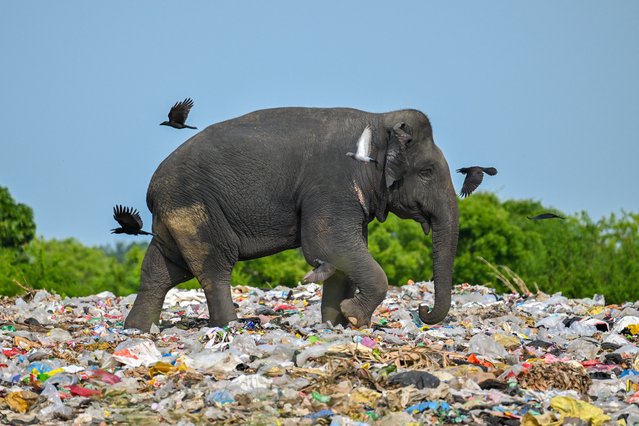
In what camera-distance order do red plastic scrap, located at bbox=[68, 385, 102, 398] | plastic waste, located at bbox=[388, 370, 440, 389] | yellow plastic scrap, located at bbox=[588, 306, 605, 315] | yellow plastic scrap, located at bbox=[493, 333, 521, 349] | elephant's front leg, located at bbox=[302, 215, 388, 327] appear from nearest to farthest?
1. plastic waste, located at bbox=[388, 370, 440, 389]
2. red plastic scrap, located at bbox=[68, 385, 102, 398]
3. yellow plastic scrap, located at bbox=[493, 333, 521, 349]
4. elephant's front leg, located at bbox=[302, 215, 388, 327]
5. yellow plastic scrap, located at bbox=[588, 306, 605, 315]

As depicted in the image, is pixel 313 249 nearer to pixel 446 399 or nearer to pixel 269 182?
pixel 269 182

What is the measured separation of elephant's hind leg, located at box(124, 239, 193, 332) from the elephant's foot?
6.41 feet

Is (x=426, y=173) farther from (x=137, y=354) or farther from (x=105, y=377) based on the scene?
(x=105, y=377)

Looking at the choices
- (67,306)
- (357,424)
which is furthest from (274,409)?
(67,306)

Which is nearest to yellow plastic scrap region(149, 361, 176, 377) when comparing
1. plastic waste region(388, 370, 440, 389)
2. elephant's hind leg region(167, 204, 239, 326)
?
plastic waste region(388, 370, 440, 389)

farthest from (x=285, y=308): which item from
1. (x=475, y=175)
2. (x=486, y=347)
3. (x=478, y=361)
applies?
(x=478, y=361)

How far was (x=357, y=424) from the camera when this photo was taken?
22.1 ft

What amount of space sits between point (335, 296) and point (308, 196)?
1.12 metres

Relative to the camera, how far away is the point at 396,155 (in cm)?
985

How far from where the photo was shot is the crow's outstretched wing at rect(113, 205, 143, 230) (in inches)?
391

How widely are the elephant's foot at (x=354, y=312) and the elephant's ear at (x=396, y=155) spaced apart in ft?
3.72

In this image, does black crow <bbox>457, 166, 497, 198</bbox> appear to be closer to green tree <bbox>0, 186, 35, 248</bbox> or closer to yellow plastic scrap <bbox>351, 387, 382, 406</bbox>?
yellow plastic scrap <bbox>351, 387, 382, 406</bbox>

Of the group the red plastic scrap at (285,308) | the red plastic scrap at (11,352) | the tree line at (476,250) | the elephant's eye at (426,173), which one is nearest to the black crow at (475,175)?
the elephant's eye at (426,173)

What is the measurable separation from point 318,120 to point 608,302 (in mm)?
9403
